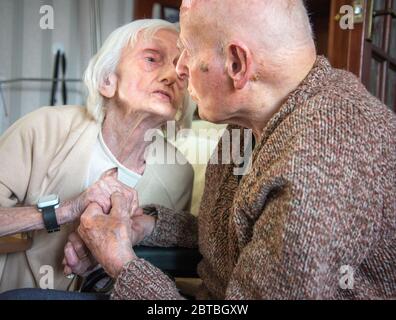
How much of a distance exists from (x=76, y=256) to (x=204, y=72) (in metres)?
0.56

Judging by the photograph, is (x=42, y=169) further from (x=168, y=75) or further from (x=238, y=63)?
(x=238, y=63)

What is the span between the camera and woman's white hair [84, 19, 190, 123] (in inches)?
48.1

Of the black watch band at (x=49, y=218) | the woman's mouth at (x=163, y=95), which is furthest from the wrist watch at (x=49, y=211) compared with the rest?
the woman's mouth at (x=163, y=95)

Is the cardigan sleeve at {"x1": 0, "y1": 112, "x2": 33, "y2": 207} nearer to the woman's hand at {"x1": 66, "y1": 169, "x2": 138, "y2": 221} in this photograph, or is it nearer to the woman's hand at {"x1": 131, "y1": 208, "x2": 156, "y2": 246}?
the woman's hand at {"x1": 66, "y1": 169, "x2": 138, "y2": 221}

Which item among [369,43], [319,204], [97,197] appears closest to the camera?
[319,204]

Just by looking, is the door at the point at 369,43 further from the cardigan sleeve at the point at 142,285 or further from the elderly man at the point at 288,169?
the cardigan sleeve at the point at 142,285

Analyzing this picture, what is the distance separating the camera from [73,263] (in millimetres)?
1015

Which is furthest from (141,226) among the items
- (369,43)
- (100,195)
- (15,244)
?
(369,43)

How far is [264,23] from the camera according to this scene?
2.24ft

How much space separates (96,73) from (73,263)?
545 millimetres

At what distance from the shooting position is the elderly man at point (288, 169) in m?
0.56

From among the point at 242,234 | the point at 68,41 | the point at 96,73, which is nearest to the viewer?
the point at 242,234
